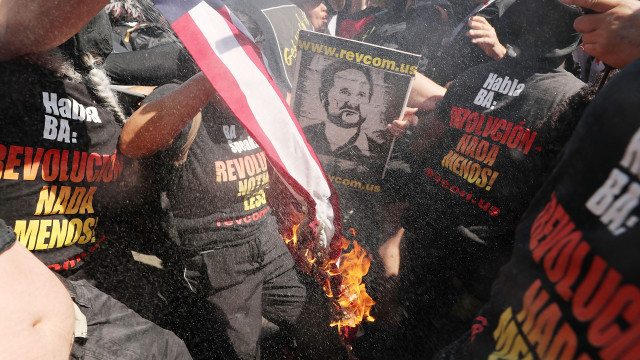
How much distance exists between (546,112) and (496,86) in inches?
13.5

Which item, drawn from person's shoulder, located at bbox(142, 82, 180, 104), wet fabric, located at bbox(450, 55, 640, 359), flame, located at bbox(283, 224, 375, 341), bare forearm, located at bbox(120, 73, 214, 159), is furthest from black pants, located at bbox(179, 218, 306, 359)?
wet fabric, located at bbox(450, 55, 640, 359)

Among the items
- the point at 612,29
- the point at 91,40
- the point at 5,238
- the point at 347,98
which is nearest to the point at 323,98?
the point at 347,98

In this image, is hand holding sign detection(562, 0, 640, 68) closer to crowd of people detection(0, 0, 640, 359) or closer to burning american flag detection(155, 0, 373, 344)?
crowd of people detection(0, 0, 640, 359)

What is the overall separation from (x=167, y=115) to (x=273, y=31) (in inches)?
84.3

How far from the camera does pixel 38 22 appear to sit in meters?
1.48

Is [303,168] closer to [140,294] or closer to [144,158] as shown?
[144,158]

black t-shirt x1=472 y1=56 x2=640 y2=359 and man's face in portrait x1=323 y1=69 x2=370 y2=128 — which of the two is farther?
man's face in portrait x1=323 y1=69 x2=370 y2=128

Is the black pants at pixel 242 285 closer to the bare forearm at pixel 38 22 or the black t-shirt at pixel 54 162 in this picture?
the black t-shirt at pixel 54 162

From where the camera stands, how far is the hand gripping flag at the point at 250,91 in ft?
5.35

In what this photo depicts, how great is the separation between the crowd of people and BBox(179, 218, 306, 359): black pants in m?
0.01

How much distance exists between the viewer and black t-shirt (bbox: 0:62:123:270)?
1.59m

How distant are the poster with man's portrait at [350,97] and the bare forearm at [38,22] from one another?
3.89 ft

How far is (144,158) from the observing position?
2.09 metres

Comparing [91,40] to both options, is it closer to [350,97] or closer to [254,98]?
[254,98]
